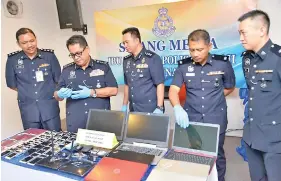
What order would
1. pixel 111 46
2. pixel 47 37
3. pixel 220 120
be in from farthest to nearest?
1. pixel 47 37
2. pixel 111 46
3. pixel 220 120

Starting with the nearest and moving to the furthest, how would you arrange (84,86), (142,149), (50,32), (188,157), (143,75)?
(188,157)
(142,149)
(84,86)
(143,75)
(50,32)

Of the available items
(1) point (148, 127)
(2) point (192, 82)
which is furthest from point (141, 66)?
(1) point (148, 127)

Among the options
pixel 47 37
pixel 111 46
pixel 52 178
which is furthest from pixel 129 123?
pixel 47 37

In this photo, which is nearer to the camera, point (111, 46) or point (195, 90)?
point (195, 90)

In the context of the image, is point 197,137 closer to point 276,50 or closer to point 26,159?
point 276,50

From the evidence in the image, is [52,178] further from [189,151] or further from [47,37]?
[47,37]

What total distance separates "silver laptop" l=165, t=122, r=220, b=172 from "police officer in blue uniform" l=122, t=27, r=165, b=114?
24.7 inches

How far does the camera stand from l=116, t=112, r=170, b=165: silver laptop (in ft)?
4.53

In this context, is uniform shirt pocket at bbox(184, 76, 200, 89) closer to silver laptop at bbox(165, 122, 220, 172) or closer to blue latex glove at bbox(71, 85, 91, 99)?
silver laptop at bbox(165, 122, 220, 172)

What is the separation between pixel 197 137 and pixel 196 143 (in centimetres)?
4

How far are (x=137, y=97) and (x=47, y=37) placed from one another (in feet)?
7.58

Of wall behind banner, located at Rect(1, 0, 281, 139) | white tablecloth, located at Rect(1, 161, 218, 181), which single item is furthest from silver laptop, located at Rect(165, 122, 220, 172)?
wall behind banner, located at Rect(1, 0, 281, 139)

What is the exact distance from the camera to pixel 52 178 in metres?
1.19

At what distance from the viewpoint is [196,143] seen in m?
1.34
